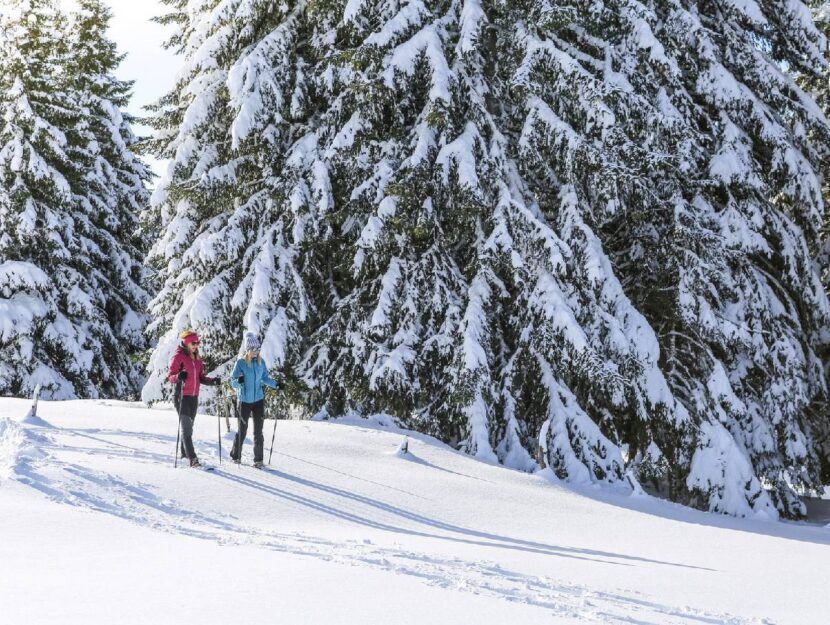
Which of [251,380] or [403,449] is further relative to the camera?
[403,449]

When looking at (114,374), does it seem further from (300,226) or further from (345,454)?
(345,454)

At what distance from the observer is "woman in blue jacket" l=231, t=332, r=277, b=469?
34.7ft

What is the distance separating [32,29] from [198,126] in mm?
12224

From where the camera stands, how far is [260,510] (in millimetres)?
8445

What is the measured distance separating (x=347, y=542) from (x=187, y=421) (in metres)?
3.72

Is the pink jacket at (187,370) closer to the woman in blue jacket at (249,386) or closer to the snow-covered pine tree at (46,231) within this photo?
the woman in blue jacket at (249,386)

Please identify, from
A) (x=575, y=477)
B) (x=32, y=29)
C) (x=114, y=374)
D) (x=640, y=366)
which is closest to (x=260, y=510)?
(x=575, y=477)

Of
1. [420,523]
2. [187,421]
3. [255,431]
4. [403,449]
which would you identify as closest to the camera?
[420,523]

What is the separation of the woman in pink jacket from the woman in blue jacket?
519 millimetres

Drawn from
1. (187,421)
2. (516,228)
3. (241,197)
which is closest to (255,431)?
(187,421)

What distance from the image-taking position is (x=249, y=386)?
10.8 metres

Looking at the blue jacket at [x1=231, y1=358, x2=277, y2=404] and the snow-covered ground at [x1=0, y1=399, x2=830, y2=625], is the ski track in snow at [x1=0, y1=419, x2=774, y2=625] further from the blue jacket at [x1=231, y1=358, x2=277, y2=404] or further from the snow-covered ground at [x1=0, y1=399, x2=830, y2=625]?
the blue jacket at [x1=231, y1=358, x2=277, y2=404]

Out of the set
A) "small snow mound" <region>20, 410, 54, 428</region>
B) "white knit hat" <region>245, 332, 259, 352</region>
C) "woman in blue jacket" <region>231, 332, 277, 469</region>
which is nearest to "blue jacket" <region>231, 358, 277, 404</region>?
"woman in blue jacket" <region>231, 332, 277, 469</region>

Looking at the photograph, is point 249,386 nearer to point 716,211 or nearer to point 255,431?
point 255,431
